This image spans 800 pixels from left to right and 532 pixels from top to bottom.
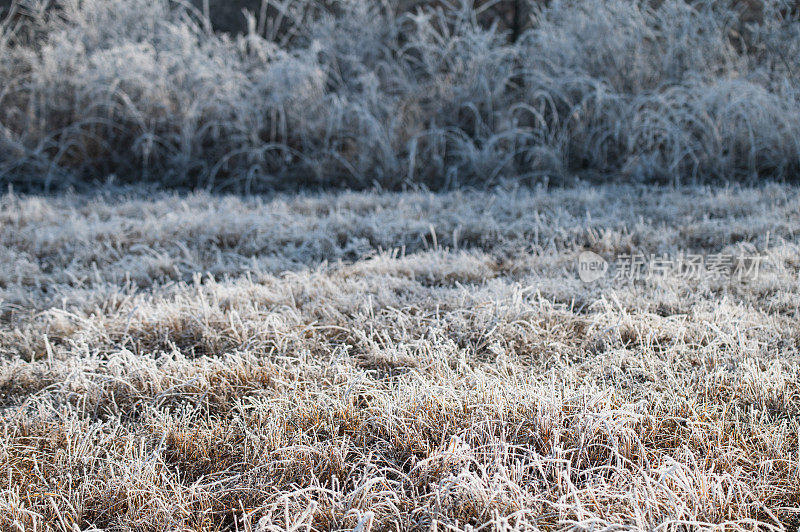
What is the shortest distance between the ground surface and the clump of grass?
127cm

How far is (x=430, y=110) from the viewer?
4863 millimetres

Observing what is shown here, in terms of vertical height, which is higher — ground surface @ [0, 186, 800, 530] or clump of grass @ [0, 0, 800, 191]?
clump of grass @ [0, 0, 800, 191]

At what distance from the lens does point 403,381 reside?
177 centimetres

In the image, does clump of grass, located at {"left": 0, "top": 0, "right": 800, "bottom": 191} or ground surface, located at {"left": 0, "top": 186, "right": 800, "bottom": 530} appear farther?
clump of grass, located at {"left": 0, "top": 0, "right": 800, "bottom": 191}

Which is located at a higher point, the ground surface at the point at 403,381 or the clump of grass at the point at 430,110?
the clump of grass at the point at 430,110

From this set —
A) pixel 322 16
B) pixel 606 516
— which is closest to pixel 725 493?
pixel 606 516

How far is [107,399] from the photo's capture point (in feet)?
5.80

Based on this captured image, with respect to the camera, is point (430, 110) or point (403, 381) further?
point (430, 110)

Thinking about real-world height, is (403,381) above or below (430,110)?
below

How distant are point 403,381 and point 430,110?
344 centimetres

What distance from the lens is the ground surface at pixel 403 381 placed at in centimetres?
133

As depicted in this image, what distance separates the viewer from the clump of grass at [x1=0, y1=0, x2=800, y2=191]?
427cm

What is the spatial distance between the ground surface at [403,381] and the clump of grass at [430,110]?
1271mm

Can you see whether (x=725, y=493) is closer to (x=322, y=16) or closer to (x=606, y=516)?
(x=606, y=516)
